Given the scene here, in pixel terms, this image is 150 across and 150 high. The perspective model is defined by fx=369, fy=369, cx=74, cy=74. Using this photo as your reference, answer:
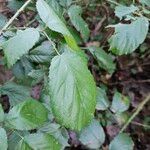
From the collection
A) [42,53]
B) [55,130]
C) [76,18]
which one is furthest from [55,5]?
[55,130]

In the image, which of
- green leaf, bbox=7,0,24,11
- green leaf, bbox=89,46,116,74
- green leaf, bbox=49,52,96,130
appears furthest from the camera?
green leaf, bbox=89,46,116,74

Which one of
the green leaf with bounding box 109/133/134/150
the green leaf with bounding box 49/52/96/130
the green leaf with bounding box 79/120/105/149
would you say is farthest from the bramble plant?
the green leaf with bounding box 109/133/134/150

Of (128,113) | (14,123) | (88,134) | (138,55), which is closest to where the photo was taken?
(14,123)

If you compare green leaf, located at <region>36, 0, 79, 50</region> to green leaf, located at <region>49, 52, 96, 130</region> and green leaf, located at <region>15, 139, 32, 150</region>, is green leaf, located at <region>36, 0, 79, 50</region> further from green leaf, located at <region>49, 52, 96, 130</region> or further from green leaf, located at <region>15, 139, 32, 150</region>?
green leaf, located at <region>15, 139, 32, 150</region>

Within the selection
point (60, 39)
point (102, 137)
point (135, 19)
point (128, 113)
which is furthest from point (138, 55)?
point (60, 39)

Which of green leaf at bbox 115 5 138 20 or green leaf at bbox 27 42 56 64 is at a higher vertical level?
green leaf at bbox 27 42 56 64

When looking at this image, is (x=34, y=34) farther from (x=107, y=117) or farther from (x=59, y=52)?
(x=107, y=117)

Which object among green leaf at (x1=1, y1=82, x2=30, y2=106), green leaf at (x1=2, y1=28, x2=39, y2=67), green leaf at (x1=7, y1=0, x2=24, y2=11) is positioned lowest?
green leaf at (x1=1, y1=82, x2=30, y2=106)
